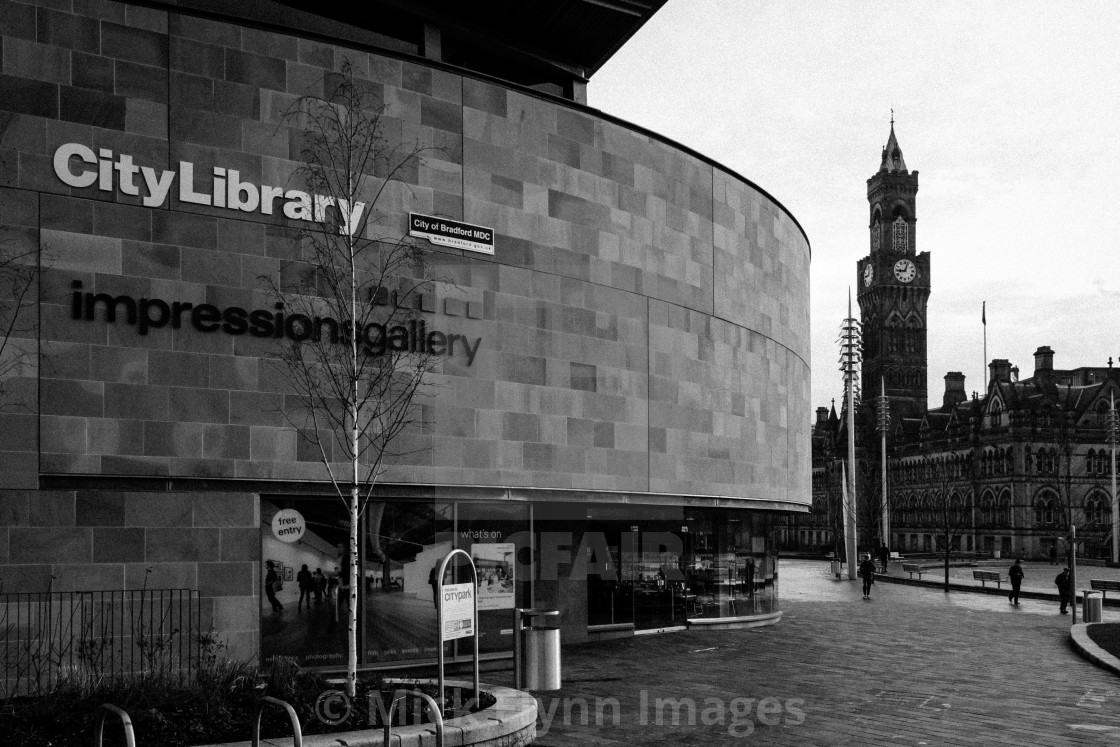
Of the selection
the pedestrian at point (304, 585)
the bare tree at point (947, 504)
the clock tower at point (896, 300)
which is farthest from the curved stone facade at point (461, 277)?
the clock tower at point (896, 300)

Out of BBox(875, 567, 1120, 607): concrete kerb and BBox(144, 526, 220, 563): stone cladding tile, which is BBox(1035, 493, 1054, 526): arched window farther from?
BBox(144, 526, 220, 563): stone cladding tile

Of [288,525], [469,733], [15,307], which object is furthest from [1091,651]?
[15,307]

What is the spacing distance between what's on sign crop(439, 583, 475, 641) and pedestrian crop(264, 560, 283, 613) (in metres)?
5.10

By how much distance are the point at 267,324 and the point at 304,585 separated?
462cm

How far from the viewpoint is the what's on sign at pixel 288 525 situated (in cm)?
1919

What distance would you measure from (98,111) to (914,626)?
79.1 feet

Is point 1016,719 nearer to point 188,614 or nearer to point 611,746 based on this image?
point 611,746

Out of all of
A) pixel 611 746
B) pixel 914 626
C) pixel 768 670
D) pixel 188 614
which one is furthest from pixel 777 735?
pixel 914 626

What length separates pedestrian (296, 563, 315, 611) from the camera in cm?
1916

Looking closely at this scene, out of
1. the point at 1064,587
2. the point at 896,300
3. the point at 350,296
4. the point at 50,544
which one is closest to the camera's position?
the point at 50,544

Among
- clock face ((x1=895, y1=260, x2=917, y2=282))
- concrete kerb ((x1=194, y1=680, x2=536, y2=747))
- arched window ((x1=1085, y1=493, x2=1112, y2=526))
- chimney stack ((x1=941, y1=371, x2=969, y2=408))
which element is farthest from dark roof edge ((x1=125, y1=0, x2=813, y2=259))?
clock face ((x1=895, y1=260, x2=917, y2=282))

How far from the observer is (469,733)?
12.8 meters

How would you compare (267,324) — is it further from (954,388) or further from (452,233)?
(954,388)

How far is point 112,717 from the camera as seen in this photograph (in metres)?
12.8
